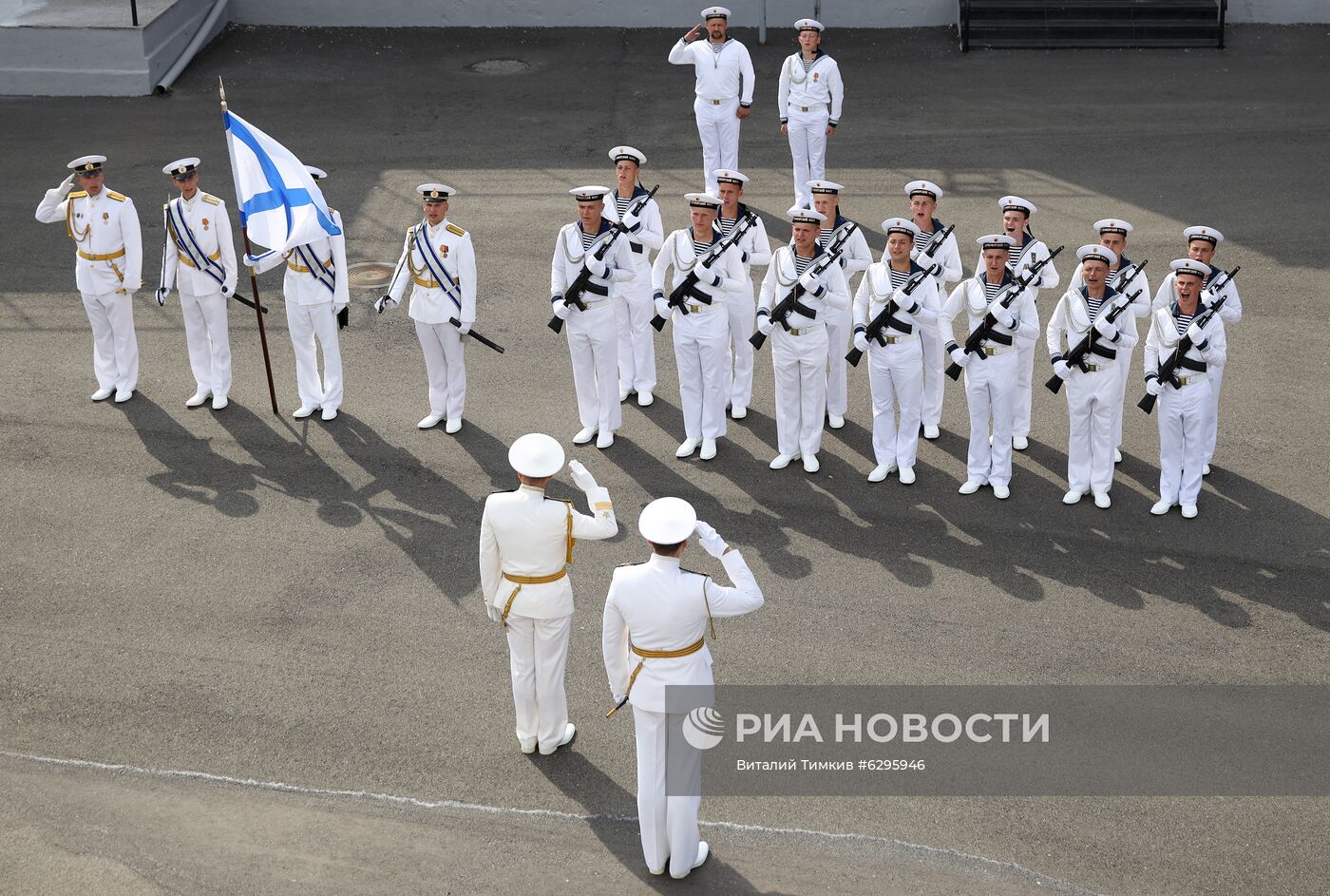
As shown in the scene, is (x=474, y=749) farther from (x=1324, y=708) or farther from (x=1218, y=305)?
(x=1218, y=305)

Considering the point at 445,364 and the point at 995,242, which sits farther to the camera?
the point at 445,364

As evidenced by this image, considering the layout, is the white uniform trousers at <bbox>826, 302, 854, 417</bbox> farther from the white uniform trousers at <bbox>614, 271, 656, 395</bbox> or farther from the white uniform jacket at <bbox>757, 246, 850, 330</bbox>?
the white uniform trousers at <bbox>614, 271, 656, 395</bbox>

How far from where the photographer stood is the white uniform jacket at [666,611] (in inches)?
257

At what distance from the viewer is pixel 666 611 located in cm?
651

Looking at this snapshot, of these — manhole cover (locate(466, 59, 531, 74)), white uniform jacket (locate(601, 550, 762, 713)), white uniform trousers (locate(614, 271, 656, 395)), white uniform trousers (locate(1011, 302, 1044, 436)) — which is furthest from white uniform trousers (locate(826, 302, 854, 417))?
manhole cover (locate(466, 59, 531, 74))

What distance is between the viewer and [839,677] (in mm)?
8195

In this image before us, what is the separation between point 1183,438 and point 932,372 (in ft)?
6.33

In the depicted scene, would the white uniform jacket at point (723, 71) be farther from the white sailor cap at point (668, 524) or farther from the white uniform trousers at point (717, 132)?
the white sailor cap at point (668, 524)

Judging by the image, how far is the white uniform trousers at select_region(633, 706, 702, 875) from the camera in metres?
6.62

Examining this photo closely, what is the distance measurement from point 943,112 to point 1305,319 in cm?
653

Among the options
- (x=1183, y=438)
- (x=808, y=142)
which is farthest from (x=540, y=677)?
(x=808, y=142)

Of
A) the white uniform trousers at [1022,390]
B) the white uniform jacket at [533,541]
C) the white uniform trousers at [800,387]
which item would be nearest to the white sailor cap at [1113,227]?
the white uniform trousers at [1022,390]

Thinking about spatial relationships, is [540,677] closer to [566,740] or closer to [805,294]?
[566,740]

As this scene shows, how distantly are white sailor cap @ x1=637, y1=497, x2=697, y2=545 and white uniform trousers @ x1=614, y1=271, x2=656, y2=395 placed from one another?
479 cm
